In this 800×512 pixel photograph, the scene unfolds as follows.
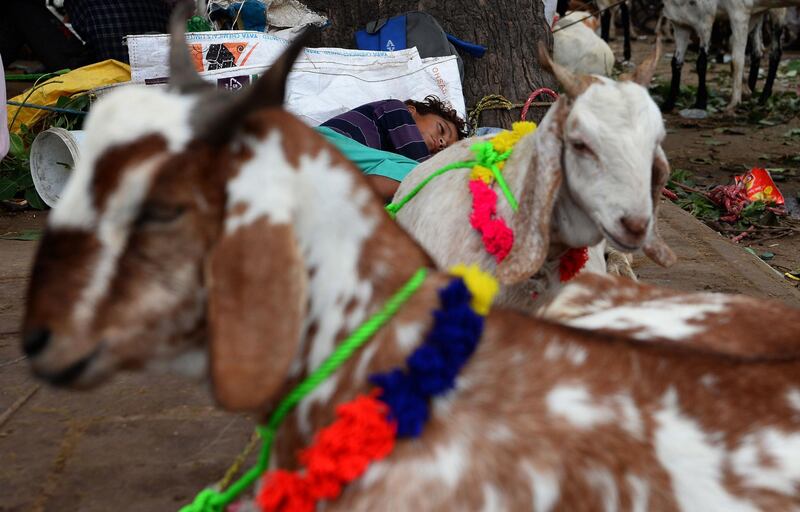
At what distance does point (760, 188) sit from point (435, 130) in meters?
3.24

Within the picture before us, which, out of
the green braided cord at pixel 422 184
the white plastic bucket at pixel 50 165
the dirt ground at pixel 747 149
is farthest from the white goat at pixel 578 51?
the green braided cord at pixel 422 184

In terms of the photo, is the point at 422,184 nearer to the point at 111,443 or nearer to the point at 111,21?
the point at 111,443

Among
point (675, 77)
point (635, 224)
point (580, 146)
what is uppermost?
point (580, 146)

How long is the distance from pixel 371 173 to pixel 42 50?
4.70 meters

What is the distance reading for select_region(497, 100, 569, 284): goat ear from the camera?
11.3ft

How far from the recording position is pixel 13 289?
5.24 m

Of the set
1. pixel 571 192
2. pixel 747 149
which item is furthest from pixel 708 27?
pixel 571 192

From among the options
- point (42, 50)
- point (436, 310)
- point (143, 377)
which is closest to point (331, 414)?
point (436, 310)

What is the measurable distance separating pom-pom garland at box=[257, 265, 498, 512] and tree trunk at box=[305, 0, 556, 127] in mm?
5241

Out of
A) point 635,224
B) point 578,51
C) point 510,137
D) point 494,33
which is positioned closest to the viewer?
point 635,224

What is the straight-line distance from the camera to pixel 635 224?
321cm

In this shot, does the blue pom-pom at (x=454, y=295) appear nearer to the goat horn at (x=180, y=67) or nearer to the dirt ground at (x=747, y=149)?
the goat horn at (x=180, y=67)

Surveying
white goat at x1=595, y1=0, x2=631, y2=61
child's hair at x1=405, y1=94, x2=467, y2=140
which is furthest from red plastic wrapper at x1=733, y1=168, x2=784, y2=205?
white goat at x1=595, y1=0, x2=631, y2=61

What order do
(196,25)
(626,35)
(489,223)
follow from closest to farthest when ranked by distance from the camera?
(489,223) < (196,25) < (626,35)
